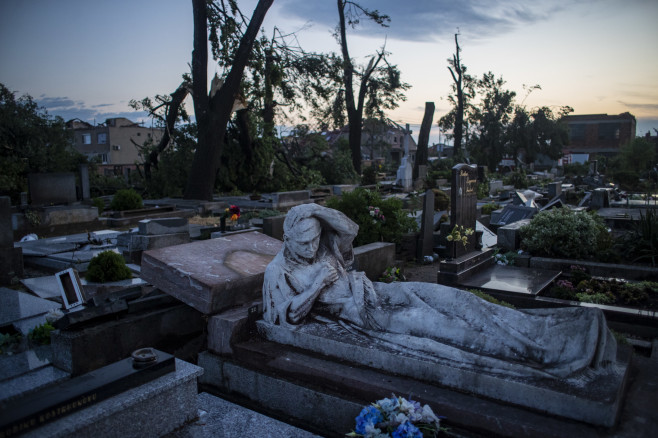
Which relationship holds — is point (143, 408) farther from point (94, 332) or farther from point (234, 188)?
point (234, 188)

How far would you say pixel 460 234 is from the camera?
7305 millimetres

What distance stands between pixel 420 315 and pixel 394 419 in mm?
1013

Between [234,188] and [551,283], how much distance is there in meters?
16.5

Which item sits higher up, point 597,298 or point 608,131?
point 608,131

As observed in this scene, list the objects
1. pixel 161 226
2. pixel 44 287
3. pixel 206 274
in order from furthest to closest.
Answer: pixel 161 226 < pixel 44 287 < pixel 206 274

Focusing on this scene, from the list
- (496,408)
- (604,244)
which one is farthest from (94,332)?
(604,244)

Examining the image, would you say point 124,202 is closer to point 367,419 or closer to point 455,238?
point 455,238

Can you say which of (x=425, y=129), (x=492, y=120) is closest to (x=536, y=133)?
(x=492, y=120)

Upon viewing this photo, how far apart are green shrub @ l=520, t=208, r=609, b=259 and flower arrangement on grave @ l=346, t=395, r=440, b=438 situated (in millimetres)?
5860

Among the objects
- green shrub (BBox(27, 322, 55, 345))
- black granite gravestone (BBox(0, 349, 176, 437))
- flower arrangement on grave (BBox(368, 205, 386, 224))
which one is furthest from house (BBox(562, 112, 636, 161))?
black granite gravestone (BBox(0, 349, 176, 437))

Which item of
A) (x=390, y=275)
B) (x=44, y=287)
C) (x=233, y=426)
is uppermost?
(x=390, y=275)

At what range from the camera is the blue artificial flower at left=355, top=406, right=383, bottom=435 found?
267 cm

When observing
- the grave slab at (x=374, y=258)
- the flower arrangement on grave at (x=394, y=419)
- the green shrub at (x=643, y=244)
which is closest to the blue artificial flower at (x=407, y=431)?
the flower arrangement on grave at (x=394, y=419)

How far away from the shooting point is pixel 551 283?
21.7 ft
